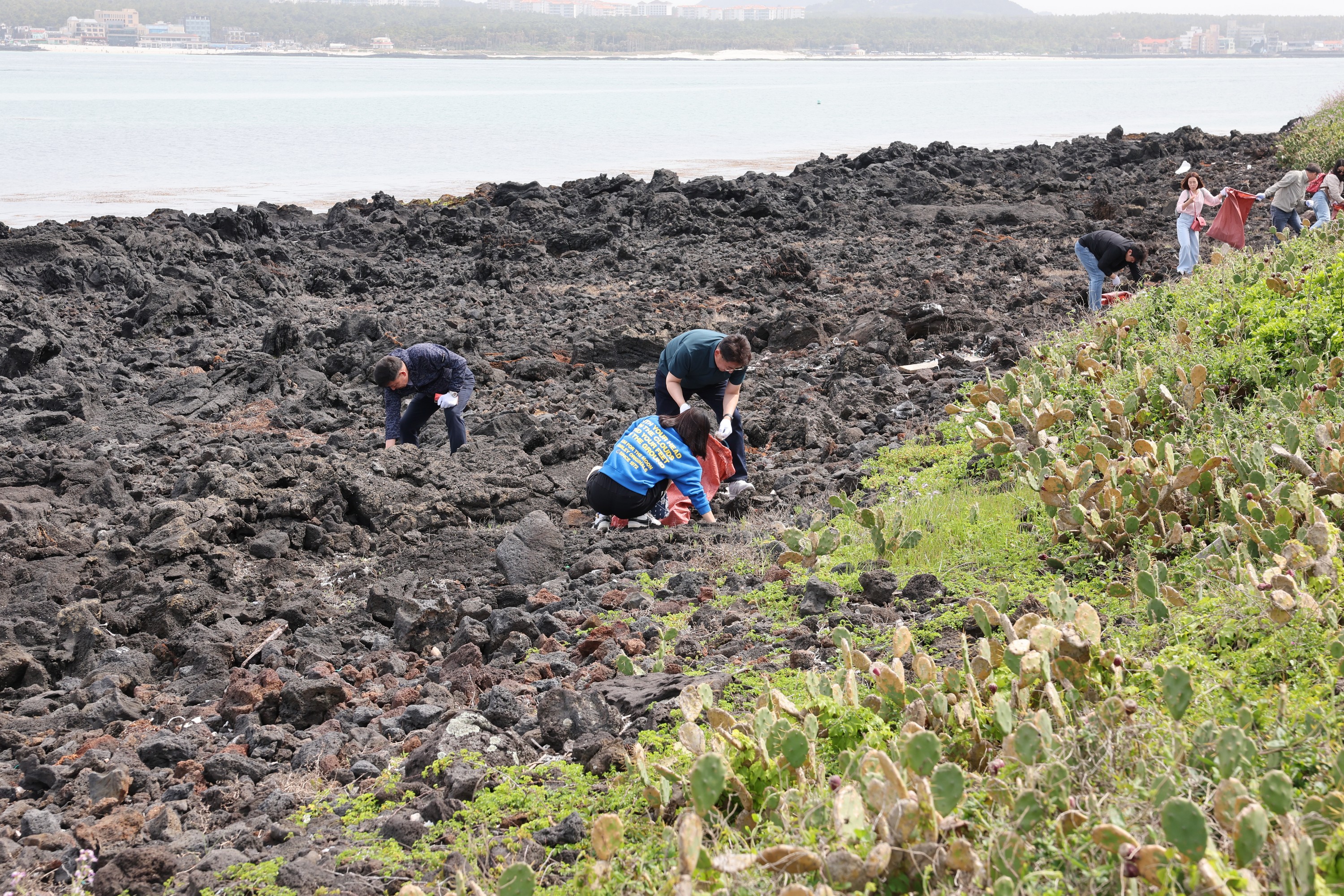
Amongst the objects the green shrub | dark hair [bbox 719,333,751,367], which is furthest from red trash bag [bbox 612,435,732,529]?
the green shrub

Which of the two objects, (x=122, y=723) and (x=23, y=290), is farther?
(x=23, y=290)

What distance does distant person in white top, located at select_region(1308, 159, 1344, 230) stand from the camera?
1288cm

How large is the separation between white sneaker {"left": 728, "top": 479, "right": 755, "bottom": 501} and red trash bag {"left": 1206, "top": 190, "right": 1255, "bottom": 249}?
867 centimetres

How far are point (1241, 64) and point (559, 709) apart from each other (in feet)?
599

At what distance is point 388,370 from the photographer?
797cm

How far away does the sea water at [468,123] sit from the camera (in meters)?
28.9

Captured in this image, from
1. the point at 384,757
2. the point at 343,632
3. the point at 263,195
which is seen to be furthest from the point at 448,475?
the point at 263,195

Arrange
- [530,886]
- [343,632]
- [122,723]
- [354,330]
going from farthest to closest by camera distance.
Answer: [354,330] → [343,632] → [122,723] → [530,886]

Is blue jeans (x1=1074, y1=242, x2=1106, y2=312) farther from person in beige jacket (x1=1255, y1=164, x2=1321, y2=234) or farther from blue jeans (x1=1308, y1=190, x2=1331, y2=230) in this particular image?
blue jeans (x1=1308, y1=190, x2=1331, y2=230)

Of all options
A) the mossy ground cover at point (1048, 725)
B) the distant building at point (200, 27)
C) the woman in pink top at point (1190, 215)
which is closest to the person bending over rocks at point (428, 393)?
the mossy ground cover at point (1048, 725)

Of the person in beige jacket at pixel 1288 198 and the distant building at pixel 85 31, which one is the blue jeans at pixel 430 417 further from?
the distant building at pixel 85 31

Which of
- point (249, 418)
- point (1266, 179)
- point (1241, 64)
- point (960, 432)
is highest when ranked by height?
point (1241, 64)

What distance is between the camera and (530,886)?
2611 millimetres

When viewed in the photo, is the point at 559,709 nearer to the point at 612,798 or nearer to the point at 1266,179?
the point at 612,798
